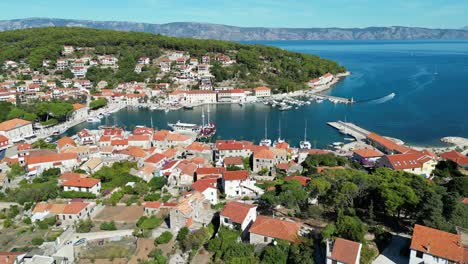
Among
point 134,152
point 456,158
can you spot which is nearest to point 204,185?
point 134,152

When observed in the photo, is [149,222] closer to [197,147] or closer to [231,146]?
[231,146]

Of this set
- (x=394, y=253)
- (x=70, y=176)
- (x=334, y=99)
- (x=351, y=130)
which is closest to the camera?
(x=394, y=253)

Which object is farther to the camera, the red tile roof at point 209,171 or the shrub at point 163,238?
the red tile roof at point 209,171

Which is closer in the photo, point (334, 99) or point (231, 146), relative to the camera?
point (231, 146)

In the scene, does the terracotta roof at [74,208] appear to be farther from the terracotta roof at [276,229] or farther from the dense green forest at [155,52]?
the dense green forest at [155,52]

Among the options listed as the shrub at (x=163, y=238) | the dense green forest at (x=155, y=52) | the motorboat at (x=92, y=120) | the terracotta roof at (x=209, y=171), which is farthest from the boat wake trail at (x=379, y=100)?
the shrub at (x=163, y=238)

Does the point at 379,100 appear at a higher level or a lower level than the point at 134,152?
higher
